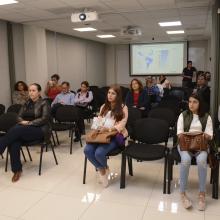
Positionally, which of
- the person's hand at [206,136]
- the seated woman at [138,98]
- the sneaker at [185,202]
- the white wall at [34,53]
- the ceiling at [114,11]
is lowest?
the sneaker at [185,202]

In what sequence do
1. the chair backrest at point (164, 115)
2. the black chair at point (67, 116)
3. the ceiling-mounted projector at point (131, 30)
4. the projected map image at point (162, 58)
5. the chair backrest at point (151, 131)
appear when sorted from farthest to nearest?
the projected map image at point (162, 58) < the ceiling-mounted projector at point (131, 30) < the black chair at point (67, 116) < the chair backrest at point (164, 115) < the chair backrest at point (151, 131)

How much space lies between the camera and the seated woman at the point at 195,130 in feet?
9.96

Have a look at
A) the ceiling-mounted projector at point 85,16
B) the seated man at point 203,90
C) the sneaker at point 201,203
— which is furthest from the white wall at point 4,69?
the sneaker at point 201,203

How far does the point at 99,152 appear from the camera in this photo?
3.50 meters

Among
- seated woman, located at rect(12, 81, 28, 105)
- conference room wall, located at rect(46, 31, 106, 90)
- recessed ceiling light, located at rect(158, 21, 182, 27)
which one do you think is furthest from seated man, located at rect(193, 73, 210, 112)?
conference room wall, located at rect(46, 31, 106, 90)

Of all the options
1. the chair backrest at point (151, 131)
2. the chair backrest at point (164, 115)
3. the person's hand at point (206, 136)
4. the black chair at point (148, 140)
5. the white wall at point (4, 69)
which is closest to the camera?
the person's hand at point (206, 136)

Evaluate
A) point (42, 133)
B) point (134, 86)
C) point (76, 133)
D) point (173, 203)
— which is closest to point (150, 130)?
point (173, 203)

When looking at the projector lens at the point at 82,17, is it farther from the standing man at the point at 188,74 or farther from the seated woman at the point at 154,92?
the standing man at the point at 188,74

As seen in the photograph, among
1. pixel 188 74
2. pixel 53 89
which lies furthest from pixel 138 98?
pixel 188 74

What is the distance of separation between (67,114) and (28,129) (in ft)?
5.07

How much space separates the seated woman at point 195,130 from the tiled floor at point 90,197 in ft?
0.48

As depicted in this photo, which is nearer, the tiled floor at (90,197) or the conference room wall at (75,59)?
the tiled floor at (90,197)

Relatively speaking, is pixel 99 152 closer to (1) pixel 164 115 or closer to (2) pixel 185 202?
(2) pixel 185 202

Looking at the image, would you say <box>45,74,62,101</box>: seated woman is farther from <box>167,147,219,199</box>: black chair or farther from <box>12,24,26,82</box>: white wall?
<box>167,147,219,199</box>: black chair
